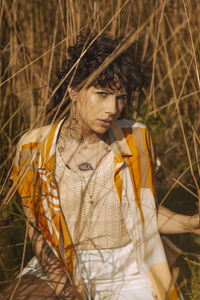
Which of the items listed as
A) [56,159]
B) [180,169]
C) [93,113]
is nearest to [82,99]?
[93,113]

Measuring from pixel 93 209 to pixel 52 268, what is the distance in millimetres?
240

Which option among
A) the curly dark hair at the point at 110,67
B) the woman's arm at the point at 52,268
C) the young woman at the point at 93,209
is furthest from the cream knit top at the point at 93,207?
the curly dark hair at the point at 110,67

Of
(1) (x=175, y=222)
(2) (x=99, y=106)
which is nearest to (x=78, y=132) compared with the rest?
(2) (x=99, y=106)

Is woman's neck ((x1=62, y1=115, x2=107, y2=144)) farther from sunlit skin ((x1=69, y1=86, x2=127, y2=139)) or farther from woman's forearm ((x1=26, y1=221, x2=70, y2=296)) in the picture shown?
woman's forearm ((x1=26, y1=221, x2=70, y2=296))

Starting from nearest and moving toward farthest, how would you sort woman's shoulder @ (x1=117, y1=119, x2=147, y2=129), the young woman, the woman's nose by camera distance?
the woman's nose → the young woman → woman's shoulder @ (x1=117, y1=119, x2=147, y2=129)

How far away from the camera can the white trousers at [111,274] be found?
1180 mm

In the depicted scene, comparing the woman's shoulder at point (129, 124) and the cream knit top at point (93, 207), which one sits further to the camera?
the woman's shoulder at point (129, 124)

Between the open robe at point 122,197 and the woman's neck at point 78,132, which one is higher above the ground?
the woman's neck at point 78,132

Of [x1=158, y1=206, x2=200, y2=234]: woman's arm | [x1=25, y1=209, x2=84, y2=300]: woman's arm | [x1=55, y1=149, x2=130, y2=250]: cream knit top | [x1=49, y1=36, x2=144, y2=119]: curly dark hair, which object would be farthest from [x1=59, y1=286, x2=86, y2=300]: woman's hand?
[x1=49, y1=36, x2=144, y2=119]: curly dark hair

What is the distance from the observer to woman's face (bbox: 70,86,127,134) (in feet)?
3.55

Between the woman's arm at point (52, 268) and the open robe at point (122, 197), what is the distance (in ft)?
0.08

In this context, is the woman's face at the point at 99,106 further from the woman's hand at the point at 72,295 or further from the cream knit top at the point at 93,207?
the woman's hand at the point at 72,295

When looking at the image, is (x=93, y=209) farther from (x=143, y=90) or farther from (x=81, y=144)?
(x=143, y=90)

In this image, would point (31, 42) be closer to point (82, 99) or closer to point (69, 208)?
point (82, 99)
